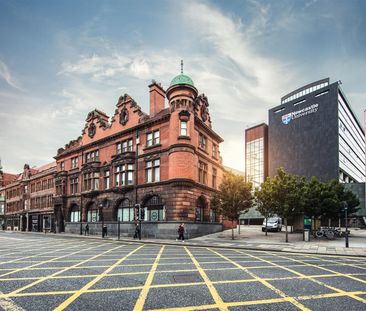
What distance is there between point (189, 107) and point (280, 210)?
14.0 m

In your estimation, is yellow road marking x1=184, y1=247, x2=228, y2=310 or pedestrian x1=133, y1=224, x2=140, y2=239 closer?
yellow road marking x1=184, y1=247, x2=228, y2=310

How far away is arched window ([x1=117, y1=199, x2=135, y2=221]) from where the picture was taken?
1298 inches

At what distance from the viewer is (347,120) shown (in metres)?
78.3

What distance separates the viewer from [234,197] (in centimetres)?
2736

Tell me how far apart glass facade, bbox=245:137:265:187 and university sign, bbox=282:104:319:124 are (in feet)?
37.6

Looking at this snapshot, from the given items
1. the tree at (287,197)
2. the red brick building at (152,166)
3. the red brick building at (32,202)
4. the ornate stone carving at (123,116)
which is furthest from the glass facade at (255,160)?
the tree at (287,197)

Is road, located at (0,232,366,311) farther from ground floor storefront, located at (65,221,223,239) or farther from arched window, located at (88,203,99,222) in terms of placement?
arched window, located at (88,203,99,222)

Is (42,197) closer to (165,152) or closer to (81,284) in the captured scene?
(165,152)

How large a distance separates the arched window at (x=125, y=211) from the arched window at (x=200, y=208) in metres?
7.48

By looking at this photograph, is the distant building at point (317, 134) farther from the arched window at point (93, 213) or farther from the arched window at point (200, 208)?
the arched window at point (93, 213)

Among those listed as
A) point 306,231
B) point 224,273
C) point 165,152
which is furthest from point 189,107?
point 224,273

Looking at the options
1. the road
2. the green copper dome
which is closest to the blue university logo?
the green copper dome

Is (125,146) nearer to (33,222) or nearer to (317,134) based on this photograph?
(33,222)

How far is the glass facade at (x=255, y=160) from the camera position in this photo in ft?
299
